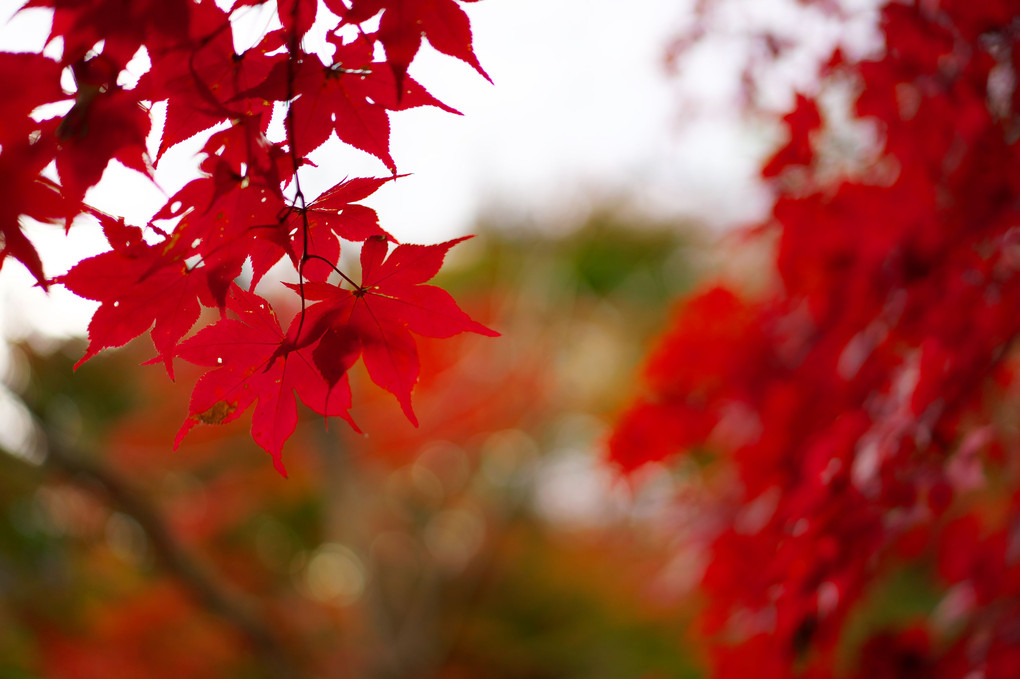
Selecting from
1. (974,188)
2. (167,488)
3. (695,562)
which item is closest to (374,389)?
(167,488)

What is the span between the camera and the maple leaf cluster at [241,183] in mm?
599

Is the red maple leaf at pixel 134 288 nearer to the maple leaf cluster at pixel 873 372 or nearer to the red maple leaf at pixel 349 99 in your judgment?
the red maple leaf at pixel 349 99

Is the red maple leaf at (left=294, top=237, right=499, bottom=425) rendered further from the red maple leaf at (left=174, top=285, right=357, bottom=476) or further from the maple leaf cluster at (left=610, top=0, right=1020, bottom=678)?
the maple leaf cluster at (left=610, top=0, right=1020, bottom=678)

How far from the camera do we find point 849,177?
175cm

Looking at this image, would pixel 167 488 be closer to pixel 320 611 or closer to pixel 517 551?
pixel 320 611

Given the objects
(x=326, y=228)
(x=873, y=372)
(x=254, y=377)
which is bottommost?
(x=254, y=377)

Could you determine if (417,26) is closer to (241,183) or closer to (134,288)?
(241,183)

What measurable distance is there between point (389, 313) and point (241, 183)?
0.20 meters

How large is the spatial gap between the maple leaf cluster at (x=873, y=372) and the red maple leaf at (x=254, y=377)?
0.97 metres

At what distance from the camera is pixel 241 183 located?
2.23 feet

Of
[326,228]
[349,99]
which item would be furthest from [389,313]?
[349,99]

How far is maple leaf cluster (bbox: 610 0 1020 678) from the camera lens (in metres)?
1.24

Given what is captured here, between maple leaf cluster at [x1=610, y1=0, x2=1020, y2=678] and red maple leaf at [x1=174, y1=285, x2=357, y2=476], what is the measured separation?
0.97 meters

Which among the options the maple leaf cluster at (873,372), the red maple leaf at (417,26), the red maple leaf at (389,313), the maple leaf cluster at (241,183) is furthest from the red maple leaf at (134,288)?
the maple leaf cluster at (873,372)
